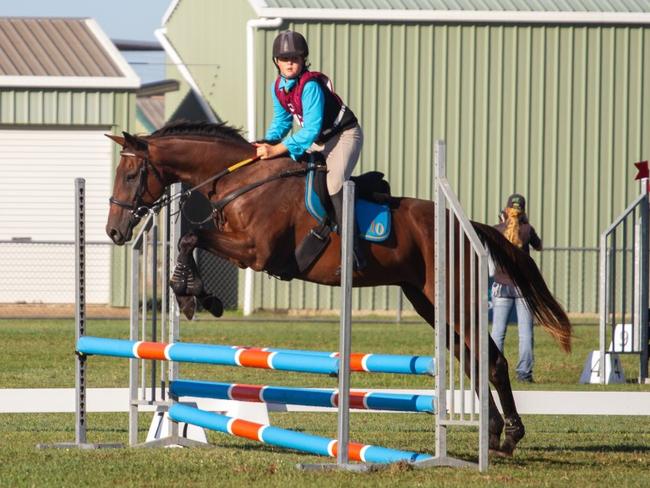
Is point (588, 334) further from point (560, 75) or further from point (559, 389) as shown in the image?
point (559, 389)

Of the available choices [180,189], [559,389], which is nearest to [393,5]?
[559,389]

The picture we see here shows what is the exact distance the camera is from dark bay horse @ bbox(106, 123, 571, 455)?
8.80m

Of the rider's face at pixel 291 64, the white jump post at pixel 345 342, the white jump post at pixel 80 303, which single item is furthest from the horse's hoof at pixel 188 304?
the rider's face at pixel 291 64

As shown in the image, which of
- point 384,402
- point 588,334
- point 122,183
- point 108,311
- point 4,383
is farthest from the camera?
point 108,311

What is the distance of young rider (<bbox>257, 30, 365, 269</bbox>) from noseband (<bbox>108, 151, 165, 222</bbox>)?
2.28ft

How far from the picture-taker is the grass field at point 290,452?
24.7 ft

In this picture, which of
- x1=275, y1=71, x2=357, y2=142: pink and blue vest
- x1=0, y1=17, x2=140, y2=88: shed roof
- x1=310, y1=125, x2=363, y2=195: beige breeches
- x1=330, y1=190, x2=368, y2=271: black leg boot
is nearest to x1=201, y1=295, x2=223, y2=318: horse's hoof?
x1=330, y1=190, x2=368, y2=271: black leg boot

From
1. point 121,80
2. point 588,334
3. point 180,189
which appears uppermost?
point 121,80

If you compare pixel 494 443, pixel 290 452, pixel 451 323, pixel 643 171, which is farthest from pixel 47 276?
pixel 451 323

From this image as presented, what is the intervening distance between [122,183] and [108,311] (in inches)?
615

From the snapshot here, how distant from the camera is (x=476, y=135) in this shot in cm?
2519

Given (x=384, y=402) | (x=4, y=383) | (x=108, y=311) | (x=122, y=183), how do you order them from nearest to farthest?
1. (x=384, y=402)
2. (x=122, y=183)
3. (x=4, y=383)
4. (x=108, y=311)

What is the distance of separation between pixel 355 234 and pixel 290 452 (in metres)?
1.43

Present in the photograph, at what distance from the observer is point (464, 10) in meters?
24.9
